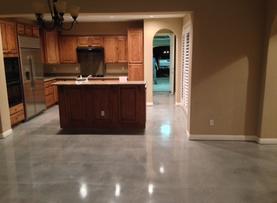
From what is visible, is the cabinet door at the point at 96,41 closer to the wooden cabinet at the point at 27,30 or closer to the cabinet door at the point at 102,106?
the wooden cabinet at the point at 27,30

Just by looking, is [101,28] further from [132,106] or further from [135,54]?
[132,106]

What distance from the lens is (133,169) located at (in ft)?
11.3

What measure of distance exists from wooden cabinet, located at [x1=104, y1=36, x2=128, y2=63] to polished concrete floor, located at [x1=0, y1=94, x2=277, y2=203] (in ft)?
11.7

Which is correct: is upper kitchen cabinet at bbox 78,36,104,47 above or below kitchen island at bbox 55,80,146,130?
above

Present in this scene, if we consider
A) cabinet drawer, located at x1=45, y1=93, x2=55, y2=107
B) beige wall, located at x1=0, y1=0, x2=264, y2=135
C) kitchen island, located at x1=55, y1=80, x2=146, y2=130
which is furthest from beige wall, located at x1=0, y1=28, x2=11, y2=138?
cabinet drawer, located at x1=45, y1=93, x2=55, y2=107

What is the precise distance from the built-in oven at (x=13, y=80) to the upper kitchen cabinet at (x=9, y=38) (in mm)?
149

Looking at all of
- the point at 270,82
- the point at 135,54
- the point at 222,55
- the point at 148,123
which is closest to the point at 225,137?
the point at 270,82

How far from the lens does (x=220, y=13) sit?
4121 millimetres

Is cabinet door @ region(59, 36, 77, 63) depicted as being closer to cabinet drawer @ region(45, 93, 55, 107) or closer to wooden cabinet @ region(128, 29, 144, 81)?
cabinet drawer @ region(45, 93, 55, 107)

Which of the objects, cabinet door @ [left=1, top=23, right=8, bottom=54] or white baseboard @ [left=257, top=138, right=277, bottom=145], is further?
cabinet door @ [left=1, top=23, right=8, bottom=54]

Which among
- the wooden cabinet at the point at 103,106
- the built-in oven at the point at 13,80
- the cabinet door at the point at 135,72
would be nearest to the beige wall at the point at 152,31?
the cabinet door at the point at 135,72

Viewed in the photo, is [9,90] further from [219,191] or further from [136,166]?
[219,191]

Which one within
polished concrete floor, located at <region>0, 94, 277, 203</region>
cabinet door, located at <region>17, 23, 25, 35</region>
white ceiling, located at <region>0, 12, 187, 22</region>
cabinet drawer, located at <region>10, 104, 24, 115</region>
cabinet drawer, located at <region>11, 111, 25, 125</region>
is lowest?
polished concrete floor, located at <region>0, 94, 277, 203</region>

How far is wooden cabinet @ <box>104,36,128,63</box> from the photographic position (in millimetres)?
7816
